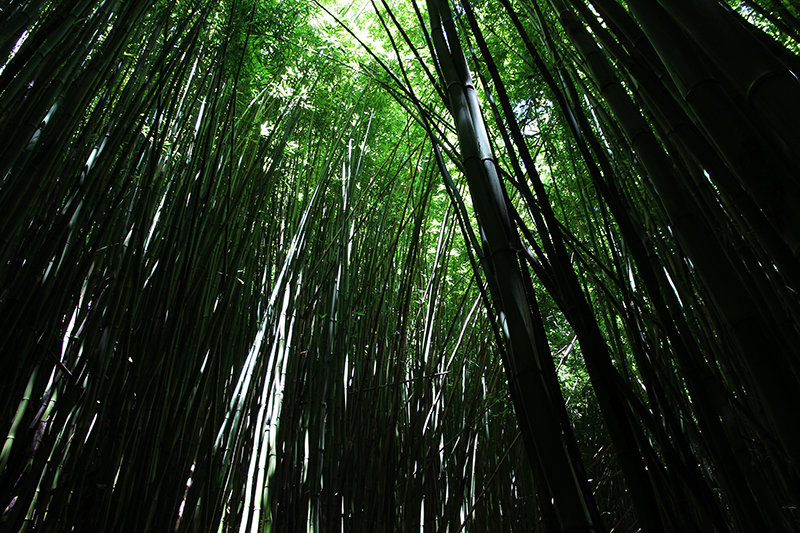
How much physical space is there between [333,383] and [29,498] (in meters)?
0.90

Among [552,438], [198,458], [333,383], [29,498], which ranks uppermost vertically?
[333,383]

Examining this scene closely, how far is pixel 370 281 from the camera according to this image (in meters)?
2.10

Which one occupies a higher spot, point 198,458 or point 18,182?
point 18,182

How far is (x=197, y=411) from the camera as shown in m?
1.24

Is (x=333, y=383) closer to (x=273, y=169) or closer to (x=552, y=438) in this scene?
(x=273, y=169)

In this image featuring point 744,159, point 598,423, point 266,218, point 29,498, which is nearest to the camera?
point 744,159

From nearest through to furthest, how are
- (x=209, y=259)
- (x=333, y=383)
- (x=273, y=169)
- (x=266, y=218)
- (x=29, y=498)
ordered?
(x=29, y=498) → (x=209, y=259) → (x=333, y=383) → (x=273, y=169) → (x=266, y=218)

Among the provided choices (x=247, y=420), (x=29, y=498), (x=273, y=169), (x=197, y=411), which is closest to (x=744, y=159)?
(x=197, y=411)

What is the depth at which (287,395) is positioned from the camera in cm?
156

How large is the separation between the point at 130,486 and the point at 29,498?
0.20 m

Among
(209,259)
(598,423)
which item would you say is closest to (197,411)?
(209,259)

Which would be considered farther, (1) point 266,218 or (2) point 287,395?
(1) point 266,218

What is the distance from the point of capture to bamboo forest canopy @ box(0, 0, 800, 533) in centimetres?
50

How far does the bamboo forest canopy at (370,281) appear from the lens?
1.63 ft
